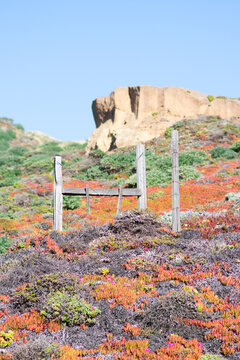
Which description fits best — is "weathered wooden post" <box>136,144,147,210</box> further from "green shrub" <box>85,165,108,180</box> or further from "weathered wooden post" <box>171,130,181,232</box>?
"green shrub" <box>85,165,108,180</box>

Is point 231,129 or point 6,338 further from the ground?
point 231,129

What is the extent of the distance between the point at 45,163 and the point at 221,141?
62.0 ft

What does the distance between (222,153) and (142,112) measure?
37.9ft

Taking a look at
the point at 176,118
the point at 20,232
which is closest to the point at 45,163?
the point at 176,118

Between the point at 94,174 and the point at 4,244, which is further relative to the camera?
the point at 94,174

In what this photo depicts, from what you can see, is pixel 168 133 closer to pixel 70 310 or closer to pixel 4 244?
pixel 4 244

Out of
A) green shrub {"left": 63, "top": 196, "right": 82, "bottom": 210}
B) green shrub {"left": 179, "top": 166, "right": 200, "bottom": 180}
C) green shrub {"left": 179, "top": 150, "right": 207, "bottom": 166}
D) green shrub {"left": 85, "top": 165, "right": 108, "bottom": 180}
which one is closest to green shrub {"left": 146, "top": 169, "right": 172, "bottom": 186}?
green shrub {"left": 179, "top": 166, "right": 200, "bottom": 180}

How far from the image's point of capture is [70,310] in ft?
20.2

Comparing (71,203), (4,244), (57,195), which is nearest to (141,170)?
(57,195)

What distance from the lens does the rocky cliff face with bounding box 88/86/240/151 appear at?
41344 millimetres

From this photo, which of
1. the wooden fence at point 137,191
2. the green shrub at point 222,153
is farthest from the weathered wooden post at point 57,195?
the green shrub at point 222,153

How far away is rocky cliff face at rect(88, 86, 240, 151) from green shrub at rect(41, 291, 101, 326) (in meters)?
34.9

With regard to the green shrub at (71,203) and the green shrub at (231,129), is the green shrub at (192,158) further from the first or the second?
the green shrub at (71,203)

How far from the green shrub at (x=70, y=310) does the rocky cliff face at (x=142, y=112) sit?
34.9 metres
